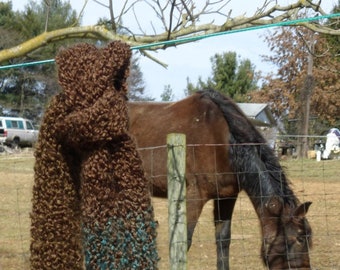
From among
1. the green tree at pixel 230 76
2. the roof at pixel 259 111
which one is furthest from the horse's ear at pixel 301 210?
the green tree at pixel 230 76

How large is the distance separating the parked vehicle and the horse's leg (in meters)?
29.2

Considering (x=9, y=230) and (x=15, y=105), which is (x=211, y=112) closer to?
(x=9, y=230)

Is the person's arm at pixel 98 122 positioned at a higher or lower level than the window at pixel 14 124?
lower

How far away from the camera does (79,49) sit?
3.07 meters

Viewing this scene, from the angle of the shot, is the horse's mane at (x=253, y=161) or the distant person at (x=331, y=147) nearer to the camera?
the horse's mane at (x=253, y=161)

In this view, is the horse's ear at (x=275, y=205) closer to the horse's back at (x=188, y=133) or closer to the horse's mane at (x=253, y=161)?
the horse's mane at (x=253, y=161)

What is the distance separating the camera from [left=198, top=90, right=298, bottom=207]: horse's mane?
18.9 feet

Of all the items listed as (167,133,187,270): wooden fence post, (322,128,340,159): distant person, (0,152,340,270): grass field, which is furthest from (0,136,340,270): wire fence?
(322,128,340,159): distant person

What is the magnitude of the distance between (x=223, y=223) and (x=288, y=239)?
149cm

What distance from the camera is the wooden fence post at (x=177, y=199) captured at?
4.06 meters

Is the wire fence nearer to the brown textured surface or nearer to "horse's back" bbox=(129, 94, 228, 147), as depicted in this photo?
"horse's back" bbox=(129, 94, 228, 147)

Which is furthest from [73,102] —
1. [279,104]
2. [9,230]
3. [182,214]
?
[279,104]

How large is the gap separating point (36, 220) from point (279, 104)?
1296 inches

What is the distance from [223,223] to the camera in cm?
666
